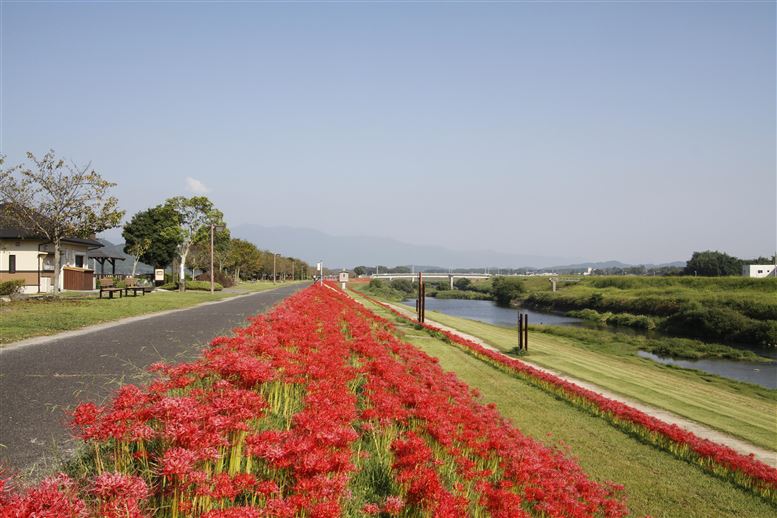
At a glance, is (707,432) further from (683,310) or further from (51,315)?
(683,310)

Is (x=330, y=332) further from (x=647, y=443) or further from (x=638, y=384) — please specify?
(x=638, y=384)

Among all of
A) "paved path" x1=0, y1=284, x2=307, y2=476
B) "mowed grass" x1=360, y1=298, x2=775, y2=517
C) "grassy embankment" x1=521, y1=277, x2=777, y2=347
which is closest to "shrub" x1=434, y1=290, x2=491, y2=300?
"grassy embankment" x1=521, y1=277, x2=777, y2=347

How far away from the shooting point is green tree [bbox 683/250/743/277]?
117125 mm

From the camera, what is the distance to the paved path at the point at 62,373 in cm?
497

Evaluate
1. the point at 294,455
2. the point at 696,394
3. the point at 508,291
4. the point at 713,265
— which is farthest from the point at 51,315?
the point at 713,265

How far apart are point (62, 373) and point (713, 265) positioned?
450 ft

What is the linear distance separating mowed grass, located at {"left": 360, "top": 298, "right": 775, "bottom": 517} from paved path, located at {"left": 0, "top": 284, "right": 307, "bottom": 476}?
20.7 ft

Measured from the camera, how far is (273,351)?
18.8ft

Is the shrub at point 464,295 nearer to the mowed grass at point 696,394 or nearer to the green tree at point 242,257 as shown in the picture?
the green tree at point 242,257

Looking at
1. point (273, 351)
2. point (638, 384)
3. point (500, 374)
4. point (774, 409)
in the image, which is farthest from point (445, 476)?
point (774, 409)

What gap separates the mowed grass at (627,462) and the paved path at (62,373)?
6295 millimetres

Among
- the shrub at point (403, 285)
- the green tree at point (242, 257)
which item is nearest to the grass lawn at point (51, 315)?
the green tree at point (242, 257)

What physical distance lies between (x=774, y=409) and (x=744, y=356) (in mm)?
18981

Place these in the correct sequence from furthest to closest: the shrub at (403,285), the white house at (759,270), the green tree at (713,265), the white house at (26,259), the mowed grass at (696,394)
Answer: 1. the green tree at (713,265)
2. the white house at (759,270)
3. the shrub at (403,285)
4. the white house at (26,259)
5. the mowed grass at (696,394)
